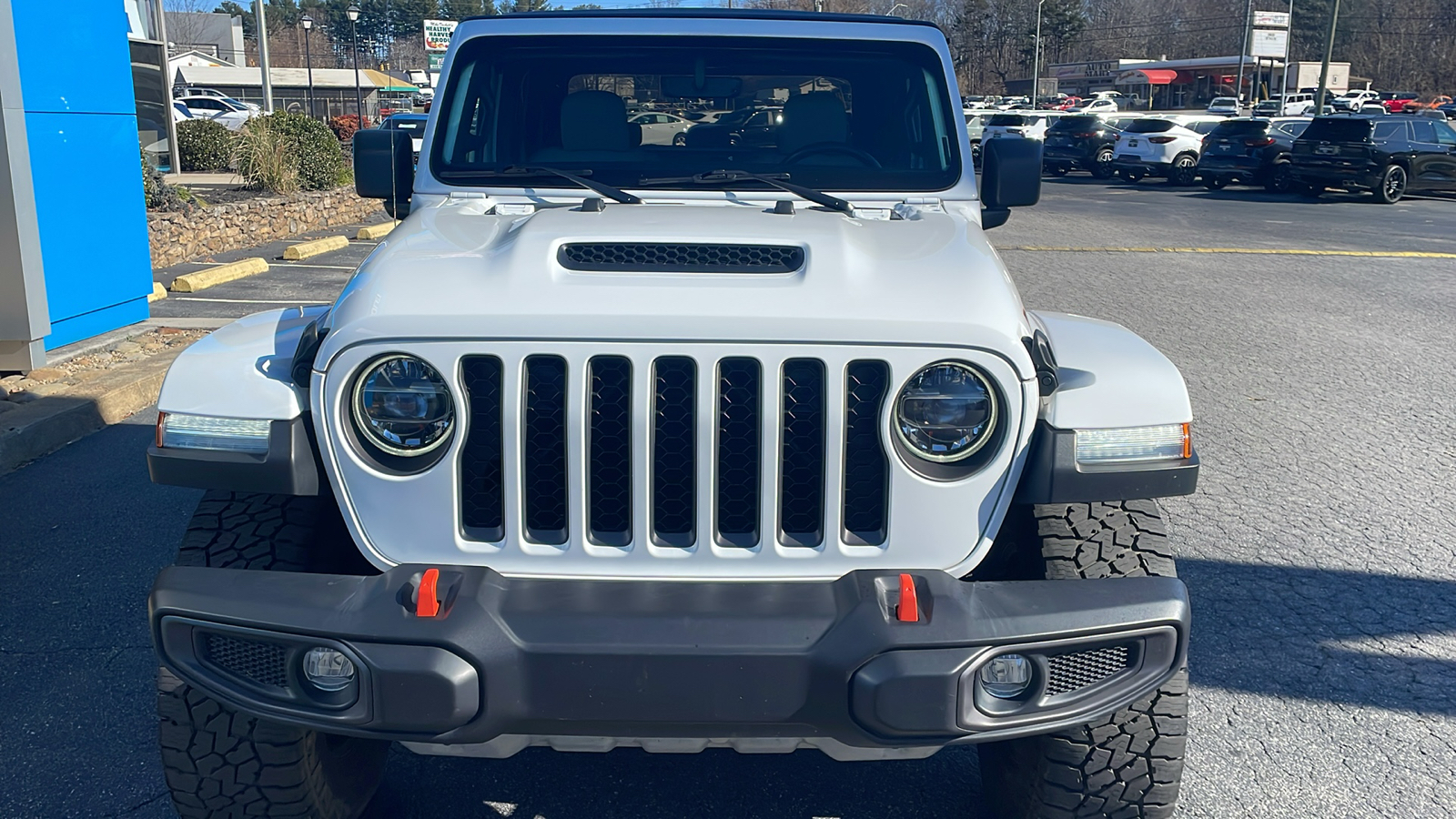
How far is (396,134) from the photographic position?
395 centimetres

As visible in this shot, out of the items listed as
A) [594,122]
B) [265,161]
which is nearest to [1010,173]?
[594,122]

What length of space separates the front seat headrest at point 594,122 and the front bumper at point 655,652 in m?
1.92

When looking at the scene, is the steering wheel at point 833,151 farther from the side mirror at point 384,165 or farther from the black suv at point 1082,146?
the black suv at point 1082,146

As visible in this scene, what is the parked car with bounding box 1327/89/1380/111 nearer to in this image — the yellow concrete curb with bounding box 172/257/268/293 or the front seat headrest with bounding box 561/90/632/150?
the yellow concrete curb with bounding box 172/257/268/293

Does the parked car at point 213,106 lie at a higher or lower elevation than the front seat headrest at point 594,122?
lower

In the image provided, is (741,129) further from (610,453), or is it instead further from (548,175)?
(610,453)

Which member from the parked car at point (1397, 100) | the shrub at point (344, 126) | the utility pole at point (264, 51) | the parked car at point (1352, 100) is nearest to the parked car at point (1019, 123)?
the utility pole at point (264, 51)

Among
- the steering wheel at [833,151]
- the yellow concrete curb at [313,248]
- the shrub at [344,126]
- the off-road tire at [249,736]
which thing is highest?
the steering wheel at [833,151]

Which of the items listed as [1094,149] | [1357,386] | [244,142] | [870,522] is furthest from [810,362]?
[1094,149]

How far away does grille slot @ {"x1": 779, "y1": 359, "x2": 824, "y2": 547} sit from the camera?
229cm

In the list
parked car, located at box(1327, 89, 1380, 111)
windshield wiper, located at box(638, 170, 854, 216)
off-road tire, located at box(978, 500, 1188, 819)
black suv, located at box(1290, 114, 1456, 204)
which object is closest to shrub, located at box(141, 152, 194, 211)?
windshield wiper, located at box(638, 170, 854, 216)

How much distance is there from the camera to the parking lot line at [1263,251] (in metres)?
14.3

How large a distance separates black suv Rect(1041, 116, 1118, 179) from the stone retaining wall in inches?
686

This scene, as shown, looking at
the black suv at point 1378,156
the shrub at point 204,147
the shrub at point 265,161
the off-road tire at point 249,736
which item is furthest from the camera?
the black suv at point 1378,156
